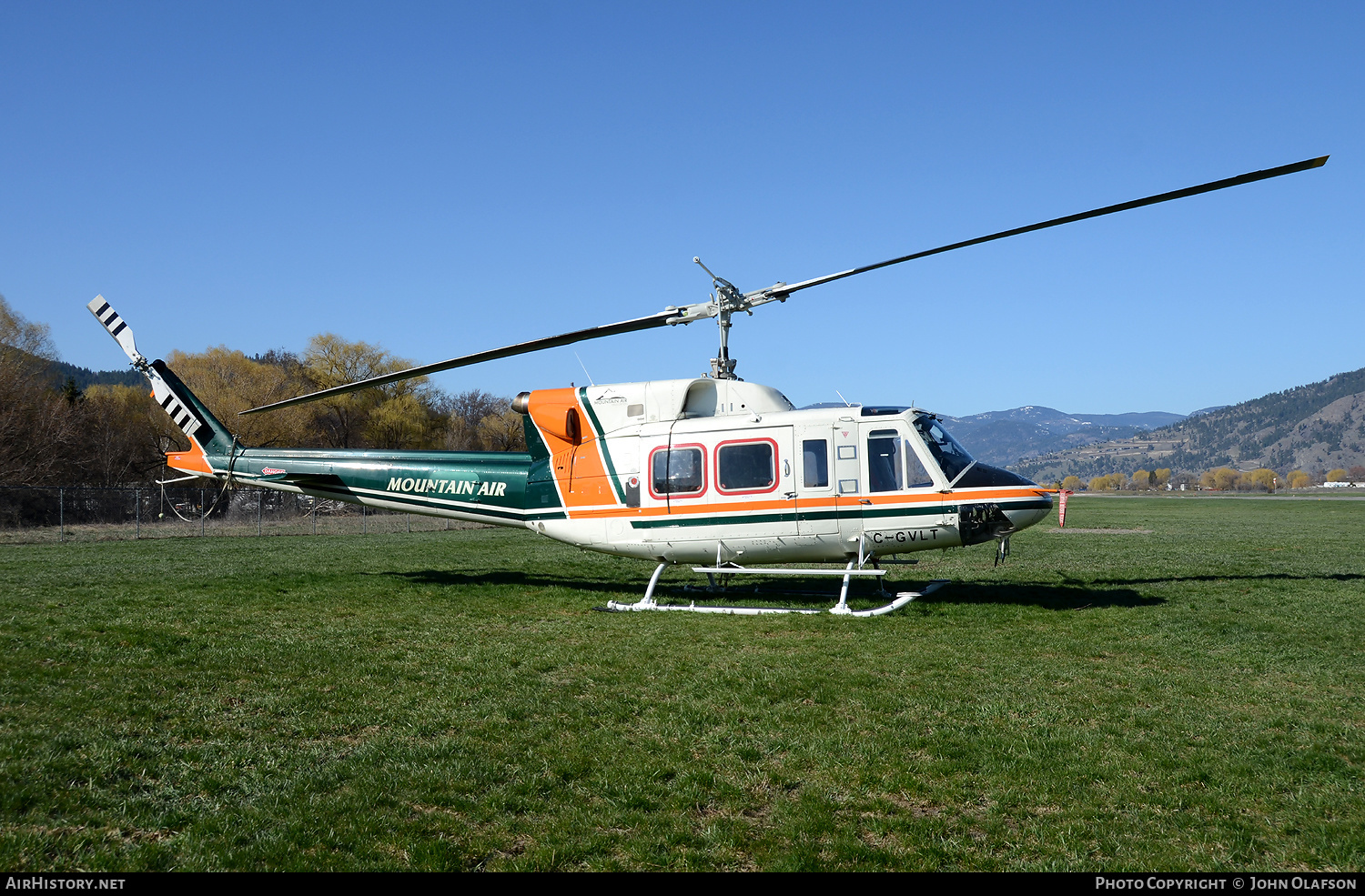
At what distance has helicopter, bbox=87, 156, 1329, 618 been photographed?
1166 centimetres

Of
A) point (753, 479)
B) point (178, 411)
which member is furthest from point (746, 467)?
point (178, 411)

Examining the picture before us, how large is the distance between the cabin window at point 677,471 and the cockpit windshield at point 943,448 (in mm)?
3292

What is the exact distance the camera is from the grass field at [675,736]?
14.6ft

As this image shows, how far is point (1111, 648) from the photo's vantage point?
9.45m

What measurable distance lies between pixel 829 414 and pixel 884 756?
6.97 meters

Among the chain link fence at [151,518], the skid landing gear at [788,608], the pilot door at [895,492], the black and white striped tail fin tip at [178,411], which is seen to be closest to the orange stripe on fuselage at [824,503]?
the pilot door at [895,492]

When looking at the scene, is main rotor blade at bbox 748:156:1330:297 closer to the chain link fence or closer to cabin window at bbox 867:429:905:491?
cabin window at bbox 867:429:905:491

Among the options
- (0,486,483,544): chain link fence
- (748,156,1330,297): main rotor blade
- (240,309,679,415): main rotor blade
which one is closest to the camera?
(748,156,1330,297): main rotor blade

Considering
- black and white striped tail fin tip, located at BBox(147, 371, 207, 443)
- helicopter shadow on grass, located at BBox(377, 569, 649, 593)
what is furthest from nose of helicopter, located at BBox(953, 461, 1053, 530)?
black and white striped tail fin tip, located at BBox(147, 371, 207, 443)

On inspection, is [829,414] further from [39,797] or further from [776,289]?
[39,797]

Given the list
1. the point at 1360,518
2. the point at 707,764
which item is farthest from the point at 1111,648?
the point at 1360,518

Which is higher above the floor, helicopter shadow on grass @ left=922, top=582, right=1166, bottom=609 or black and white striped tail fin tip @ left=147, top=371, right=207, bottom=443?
black and white striped tail fin tip @ left=147, top=371, right=207, bottom=443

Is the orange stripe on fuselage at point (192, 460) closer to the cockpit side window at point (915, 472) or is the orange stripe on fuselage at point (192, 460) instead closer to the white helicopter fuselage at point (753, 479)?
the white helicopter fuselage at point (753, 479)

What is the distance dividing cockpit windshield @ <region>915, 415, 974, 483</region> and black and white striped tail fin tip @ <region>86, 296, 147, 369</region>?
14.0 meters
